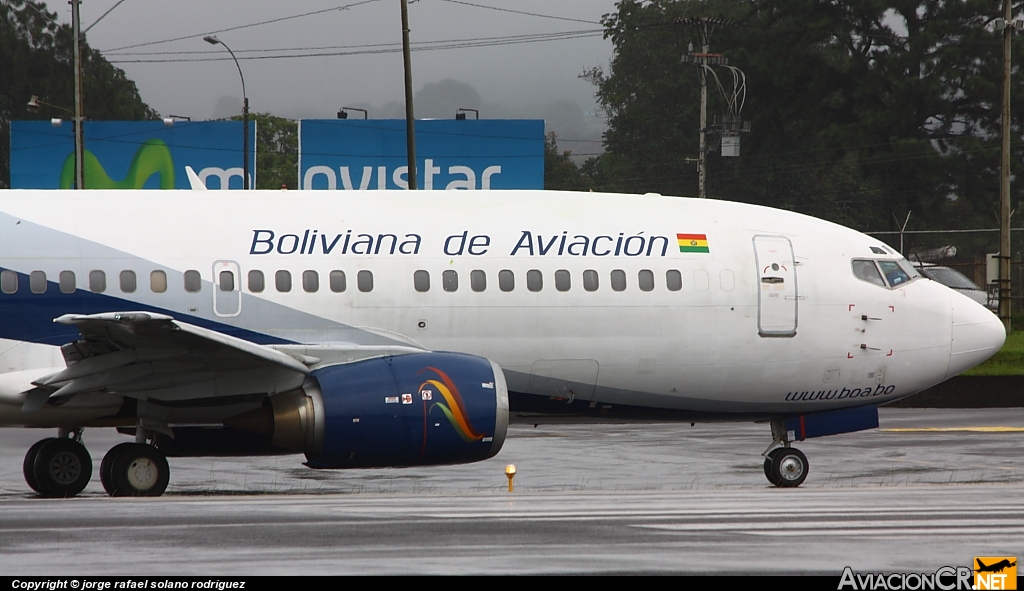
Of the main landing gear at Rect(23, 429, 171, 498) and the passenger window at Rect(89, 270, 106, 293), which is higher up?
the passenger window at Rect(89, 270, 106, 293)

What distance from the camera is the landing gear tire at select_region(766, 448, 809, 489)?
53.9ft

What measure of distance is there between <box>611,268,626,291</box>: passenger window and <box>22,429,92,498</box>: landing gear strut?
6969 mm

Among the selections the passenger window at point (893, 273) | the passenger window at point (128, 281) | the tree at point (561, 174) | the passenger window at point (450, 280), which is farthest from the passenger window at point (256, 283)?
the tree at point (561, 174)

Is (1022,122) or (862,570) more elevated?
(1022,122)

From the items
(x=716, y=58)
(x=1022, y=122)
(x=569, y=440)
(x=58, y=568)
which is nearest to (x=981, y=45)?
(x=1022, y=122)

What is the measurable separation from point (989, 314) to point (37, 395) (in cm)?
1232

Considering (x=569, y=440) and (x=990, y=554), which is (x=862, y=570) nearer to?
(x=990, y=554)

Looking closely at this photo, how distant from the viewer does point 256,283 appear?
15289mm

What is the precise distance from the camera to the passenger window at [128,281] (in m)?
15.1

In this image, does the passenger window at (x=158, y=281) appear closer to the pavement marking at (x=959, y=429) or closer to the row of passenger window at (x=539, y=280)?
the row of passenger window at (x=539, y=280)

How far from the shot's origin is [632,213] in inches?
652

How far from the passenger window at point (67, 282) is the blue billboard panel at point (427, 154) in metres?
38.5

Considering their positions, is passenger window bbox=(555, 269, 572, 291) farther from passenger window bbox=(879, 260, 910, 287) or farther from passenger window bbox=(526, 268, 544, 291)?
passenger window bbox=(879, 260, 910, 287)

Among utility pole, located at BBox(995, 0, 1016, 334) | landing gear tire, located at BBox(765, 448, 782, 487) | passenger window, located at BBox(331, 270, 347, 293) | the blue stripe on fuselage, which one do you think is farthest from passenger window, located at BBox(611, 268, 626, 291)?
utility pole, located at BBox(995, 0, 1016, 334)
